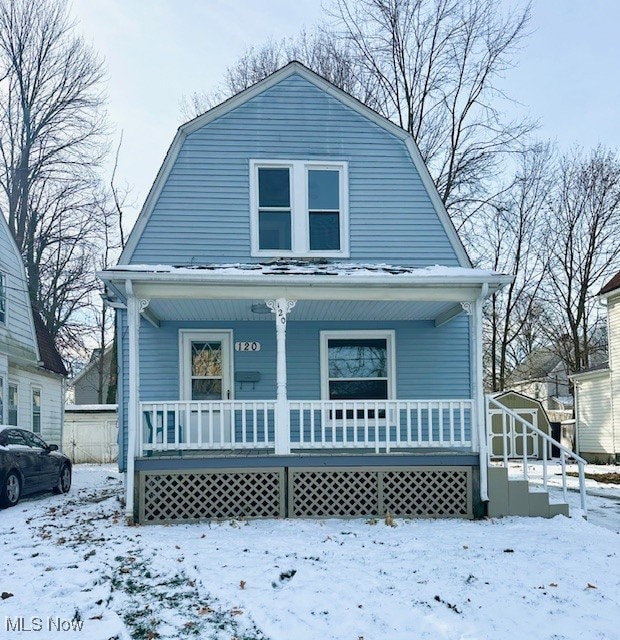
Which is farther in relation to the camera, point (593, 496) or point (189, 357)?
point (593, 496)

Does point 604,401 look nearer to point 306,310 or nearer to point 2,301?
point 306,310

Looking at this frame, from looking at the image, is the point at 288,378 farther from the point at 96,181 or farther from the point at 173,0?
the point at 96,181

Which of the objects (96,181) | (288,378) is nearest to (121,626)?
(288,378)

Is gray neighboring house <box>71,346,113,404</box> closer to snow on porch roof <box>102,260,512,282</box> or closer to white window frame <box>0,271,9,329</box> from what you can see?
white window frame <box>0,271,9,329</box>

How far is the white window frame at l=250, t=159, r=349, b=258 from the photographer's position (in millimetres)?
10578

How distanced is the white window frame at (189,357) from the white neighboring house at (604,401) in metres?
13.0

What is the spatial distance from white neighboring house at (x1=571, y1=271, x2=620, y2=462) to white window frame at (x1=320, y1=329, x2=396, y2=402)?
10.7m

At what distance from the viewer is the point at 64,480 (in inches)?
496

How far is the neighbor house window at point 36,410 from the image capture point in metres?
17.9

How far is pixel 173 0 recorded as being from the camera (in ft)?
32.2

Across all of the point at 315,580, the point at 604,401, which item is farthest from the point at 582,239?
the point at 315,580

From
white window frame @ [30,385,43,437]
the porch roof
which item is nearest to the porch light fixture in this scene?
the porch roof

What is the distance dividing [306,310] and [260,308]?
775mm

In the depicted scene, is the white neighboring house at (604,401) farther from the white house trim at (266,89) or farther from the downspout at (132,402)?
the downspout at (132,402)
